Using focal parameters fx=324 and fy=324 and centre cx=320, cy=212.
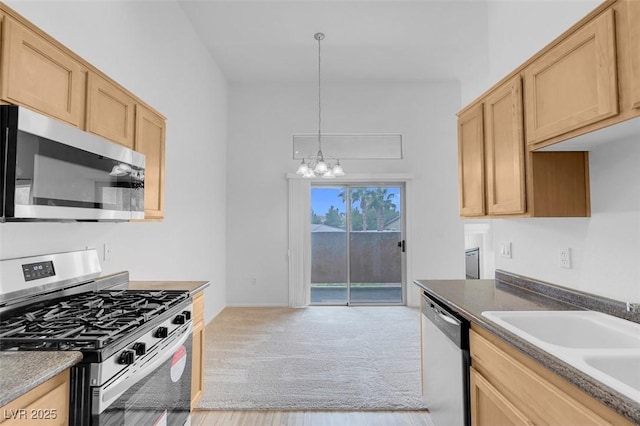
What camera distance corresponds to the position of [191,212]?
3775mm

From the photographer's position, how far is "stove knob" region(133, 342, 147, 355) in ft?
4.35

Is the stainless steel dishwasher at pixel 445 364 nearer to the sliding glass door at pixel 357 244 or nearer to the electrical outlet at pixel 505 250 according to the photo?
the electrical outlet at pixel 505 250

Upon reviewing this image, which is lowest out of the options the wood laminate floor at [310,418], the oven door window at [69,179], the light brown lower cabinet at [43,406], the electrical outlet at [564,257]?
the wood laminate floor at [310,418]

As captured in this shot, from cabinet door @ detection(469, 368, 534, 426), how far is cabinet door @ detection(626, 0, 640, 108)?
1.20 metres

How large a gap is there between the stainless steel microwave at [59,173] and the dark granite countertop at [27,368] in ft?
1.57

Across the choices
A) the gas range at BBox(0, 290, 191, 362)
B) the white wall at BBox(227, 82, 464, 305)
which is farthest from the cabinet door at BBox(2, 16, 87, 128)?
the white wall at BBox(227, 82, 464, 305)

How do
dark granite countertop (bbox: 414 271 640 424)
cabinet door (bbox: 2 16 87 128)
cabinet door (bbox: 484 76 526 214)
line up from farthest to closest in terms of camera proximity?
cabinet door (bbox: 484 76 526 214), cabinet door (bbox: 2 16 87 128), dark granite countertop (bbox: 414 271 640 424)

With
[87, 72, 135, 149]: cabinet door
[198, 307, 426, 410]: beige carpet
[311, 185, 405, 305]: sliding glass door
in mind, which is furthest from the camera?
[311, 185, 405, 305]: sliding glass door

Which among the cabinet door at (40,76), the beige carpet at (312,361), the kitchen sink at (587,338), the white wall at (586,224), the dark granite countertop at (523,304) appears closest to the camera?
the dark granite countertop at (523,304)

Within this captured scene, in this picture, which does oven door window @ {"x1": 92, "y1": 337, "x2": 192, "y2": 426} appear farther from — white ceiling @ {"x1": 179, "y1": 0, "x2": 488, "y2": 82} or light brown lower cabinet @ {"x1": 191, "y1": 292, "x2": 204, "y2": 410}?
white ceiling @ {"x1": 179, "y1": 0, "x2": 488, "y2": 82}

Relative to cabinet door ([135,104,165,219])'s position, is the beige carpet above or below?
below

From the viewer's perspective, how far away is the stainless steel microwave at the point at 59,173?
44.9 inches

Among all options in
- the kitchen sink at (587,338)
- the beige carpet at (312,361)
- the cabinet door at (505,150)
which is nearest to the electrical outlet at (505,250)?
the cabinet door at (505,150)

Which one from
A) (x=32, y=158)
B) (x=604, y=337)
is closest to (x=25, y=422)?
(x=32, y=158)
